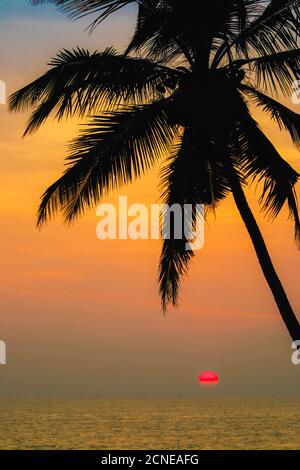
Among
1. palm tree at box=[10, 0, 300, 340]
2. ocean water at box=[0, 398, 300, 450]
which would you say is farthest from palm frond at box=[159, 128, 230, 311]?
ocean water at box=[0, 398, 300, 450]

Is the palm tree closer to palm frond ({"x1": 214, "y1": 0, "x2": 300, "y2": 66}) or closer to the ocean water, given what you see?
palm frond ({"x1": 214, "y1": 0, "x2": 300, "y2": 66})

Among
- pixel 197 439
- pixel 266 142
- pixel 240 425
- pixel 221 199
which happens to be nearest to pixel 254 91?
pixel 266 142

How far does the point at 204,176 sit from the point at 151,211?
3.17 meters

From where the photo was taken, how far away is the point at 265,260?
647 inches

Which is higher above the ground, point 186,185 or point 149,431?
point 149,431

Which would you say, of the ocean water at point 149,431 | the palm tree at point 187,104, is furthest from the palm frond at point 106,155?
the ocean water at point 149,431

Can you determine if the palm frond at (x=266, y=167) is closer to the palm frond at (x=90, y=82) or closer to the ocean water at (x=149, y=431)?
the palm frond at (x=90, y=82)

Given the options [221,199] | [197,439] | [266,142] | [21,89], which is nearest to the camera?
[266,142]

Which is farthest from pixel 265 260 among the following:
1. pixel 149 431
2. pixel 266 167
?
pixel 149 431

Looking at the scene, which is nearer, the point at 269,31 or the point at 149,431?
the point at 269,31

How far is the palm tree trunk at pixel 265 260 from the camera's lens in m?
16.3

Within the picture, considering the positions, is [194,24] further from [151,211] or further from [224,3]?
[151,211]

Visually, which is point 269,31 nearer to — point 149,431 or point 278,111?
point 278,111

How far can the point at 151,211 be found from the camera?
20469 mm
